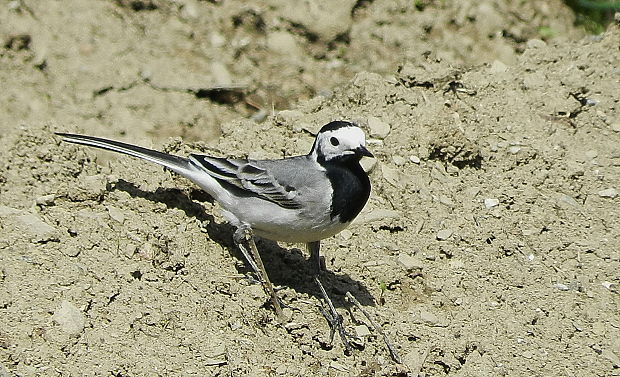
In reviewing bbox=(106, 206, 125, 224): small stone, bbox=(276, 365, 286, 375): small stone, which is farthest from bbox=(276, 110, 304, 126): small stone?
bbox=(276, 365, 286, 375): small stone

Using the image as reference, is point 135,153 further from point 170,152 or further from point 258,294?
point 258,294

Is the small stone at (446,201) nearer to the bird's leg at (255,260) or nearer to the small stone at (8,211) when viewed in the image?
the bird's leg at (255,260)

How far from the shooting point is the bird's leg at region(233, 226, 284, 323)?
6.13 meters

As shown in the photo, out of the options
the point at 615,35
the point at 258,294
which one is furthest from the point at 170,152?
the point at 615,35

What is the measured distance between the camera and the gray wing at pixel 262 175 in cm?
623

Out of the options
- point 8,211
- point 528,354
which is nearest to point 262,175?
→ point 8,211

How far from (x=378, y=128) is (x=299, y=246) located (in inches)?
52.9

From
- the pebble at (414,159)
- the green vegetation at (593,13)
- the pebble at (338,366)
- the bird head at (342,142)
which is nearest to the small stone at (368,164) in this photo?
the pebble at (414,159)

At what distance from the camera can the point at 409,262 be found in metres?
6.64

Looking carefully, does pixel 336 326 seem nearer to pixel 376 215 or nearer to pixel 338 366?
pixel 338 366

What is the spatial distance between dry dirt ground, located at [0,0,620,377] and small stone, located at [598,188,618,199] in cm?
2

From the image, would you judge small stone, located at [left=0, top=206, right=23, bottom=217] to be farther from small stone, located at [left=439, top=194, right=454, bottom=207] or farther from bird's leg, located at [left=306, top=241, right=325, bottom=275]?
small stone, located at [left=439, top=194, right=454, bottom=207]

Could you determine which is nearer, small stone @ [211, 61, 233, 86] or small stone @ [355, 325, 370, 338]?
small stone @ [355, 325, 370, 338]

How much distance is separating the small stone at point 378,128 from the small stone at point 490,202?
3.45 feet
